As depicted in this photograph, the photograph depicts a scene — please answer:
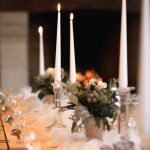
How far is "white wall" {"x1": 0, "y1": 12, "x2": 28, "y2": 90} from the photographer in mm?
5203

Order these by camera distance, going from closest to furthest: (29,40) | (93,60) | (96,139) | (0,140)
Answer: (96,139)
(0,140)
(29,40)
(93,60)

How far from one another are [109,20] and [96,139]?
14.4 ft

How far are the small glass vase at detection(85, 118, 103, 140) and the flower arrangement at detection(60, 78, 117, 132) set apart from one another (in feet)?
0.06

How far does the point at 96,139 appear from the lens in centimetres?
138

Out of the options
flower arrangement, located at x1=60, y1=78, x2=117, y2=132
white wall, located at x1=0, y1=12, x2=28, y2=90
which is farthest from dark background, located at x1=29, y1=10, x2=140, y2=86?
flower arrangement, located at x1=60, y1=78, x2=117, y2=132

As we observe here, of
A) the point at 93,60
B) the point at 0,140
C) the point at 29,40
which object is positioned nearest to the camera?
the point at 0,140

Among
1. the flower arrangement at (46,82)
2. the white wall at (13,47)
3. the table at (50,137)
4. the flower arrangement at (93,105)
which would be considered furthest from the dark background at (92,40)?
the flower arrangement at (93,105)

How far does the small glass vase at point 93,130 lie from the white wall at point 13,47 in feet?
12.8

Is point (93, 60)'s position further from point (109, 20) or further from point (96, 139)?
point (96, 139)

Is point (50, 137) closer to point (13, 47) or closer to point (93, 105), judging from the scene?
point (93, 105)

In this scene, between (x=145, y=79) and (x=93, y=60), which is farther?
(x=93, y=60)

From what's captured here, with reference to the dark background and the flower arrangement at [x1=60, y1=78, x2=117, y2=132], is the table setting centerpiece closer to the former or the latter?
the flower arrangement at [x1=60, y1=78, x2=117, y2=132]

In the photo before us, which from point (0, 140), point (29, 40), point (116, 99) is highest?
point (29, 40)

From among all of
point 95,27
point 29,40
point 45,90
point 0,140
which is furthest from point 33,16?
point 0,140
